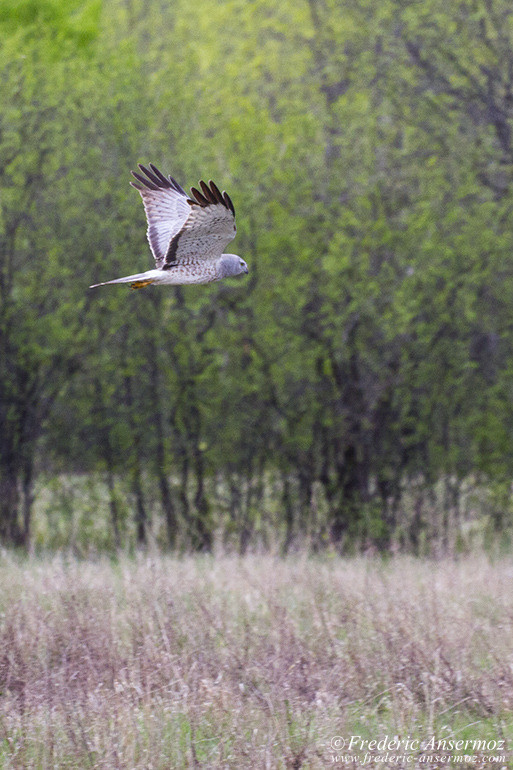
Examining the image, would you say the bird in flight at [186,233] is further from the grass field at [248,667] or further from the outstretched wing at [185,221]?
the grass field at [248,667]

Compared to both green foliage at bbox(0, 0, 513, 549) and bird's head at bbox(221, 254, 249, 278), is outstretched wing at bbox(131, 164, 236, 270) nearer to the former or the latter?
bird's head at bbox(221, 254, 249, 278)

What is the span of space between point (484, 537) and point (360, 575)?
A: 364 cm

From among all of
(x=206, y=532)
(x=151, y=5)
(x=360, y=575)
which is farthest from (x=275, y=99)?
(x=360, y=575)

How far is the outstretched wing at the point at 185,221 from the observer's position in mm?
4316

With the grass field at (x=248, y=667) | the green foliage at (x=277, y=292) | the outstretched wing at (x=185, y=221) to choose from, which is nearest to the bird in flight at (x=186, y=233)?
the outstretched wing at (x=185, y=221)

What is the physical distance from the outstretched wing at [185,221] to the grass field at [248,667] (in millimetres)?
1769

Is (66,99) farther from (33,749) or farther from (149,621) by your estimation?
(33,749)

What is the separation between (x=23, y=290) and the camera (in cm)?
850

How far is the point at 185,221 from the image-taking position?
4.43 meters

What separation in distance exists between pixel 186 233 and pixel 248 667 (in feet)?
6.72

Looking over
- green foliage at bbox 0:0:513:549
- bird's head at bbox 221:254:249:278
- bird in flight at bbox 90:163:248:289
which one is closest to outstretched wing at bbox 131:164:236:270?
bird in flight at bbox 90:163:248:289

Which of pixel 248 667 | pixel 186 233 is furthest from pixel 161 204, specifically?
pixel 248 667

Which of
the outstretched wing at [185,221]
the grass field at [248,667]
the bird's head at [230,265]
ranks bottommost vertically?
the grass field at [248,667]

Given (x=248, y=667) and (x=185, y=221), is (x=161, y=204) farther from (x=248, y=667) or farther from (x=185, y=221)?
(x=248, y=667)
